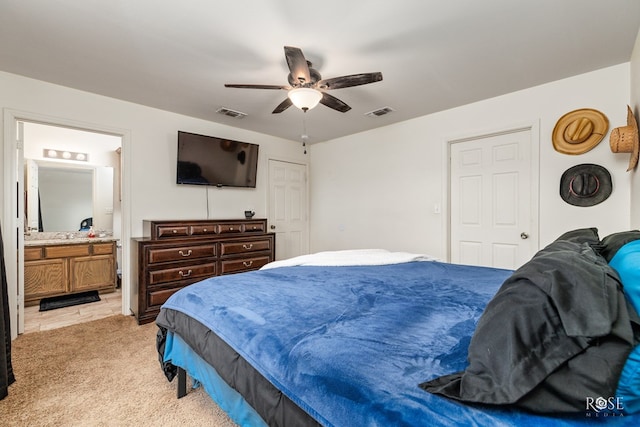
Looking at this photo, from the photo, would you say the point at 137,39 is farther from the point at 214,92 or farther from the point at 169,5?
A: the point at 214,92

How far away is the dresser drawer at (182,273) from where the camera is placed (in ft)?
10.2

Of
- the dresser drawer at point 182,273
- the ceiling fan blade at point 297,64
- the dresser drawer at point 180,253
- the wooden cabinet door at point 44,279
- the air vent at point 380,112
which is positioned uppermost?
the air vent at point 380,112

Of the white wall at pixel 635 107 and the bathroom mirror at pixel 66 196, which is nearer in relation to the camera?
the white wall at pixel 635 107

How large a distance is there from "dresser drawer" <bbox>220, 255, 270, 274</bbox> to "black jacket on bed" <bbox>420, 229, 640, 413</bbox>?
321 cm

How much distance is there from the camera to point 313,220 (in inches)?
211

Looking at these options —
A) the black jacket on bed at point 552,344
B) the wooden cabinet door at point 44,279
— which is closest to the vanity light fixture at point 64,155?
the wooden cabinet door at point 44,279

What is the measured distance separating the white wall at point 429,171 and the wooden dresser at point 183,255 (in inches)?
63.3

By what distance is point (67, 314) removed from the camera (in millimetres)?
3479

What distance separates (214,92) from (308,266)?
6.86ft

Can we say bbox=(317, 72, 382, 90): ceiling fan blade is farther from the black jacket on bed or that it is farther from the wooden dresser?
the wooden dresser

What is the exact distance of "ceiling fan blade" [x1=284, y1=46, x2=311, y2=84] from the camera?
6.08 feet

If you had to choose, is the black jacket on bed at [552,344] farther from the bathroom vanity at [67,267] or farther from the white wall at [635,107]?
the bathroom vanity at [67,267]

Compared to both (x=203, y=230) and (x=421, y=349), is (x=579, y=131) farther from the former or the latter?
(x=203, y=230)

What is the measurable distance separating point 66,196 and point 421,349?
5455mm
